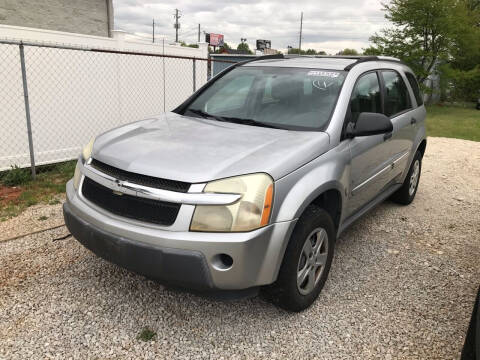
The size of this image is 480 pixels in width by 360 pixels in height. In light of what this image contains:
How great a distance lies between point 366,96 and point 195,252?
2.27 metres

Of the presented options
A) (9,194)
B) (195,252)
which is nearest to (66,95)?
(9,194)

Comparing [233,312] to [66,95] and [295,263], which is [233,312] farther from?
[66,95]

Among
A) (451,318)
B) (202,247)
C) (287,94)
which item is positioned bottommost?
(451,318)

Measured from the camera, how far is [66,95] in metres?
6.58

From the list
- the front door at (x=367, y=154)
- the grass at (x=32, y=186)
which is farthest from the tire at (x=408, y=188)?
the grass at (x=32, y=186)

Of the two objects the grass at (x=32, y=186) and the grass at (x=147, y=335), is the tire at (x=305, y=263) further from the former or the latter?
the grass at (x=32, y=186)

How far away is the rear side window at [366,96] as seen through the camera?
341 cm

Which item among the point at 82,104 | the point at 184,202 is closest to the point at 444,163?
the point at 82,104

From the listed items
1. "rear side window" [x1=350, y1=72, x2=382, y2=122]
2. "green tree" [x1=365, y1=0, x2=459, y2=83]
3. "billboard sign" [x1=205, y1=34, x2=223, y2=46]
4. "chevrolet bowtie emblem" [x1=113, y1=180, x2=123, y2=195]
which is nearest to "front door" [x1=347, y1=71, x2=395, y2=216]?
"rear side window" [x1=350, y1=72, x2=382, y2=122]

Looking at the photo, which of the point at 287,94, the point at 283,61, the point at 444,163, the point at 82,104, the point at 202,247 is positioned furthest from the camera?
the point at 444,163

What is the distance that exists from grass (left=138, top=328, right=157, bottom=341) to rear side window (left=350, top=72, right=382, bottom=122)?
217 cm

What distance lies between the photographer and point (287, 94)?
3477 millimetres

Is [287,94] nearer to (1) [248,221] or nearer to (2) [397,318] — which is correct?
(1) [248,221]

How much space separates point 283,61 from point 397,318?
2481 mm
